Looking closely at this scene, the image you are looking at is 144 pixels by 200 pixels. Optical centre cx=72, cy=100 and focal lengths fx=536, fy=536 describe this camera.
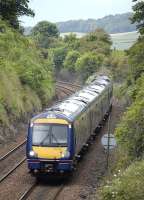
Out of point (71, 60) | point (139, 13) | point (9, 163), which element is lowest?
point (71, 60)

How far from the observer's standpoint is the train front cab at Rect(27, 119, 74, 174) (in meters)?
21.6

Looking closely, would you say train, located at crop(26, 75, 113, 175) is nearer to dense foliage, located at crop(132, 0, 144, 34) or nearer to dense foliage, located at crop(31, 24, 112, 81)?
dense foliage, located at crop(132, 0, 144, 34)

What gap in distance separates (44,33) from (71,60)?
2103cm

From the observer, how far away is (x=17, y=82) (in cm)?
3769

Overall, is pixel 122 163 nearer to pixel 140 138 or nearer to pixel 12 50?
pixel 140 138

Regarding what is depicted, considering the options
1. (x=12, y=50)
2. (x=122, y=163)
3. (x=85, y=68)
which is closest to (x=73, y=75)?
(x=85, y=68)

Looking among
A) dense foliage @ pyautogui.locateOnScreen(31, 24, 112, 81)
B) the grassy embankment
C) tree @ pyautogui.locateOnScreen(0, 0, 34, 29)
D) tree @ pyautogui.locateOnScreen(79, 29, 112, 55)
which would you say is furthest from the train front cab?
tree @ pyautogui.locateOnScreen(79, 29, 112, 55)

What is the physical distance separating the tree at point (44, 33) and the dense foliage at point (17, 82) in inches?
2183

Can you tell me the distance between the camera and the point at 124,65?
77000 millimetres

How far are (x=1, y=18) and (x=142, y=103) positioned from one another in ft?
92.5

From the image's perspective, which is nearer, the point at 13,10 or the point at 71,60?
the point at 13,10

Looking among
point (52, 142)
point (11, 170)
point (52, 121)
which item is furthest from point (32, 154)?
point (11, 170)

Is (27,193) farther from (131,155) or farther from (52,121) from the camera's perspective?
(131,155)

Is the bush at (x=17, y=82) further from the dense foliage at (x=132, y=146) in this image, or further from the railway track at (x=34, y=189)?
A: the railway track at (x=34, y=189)
